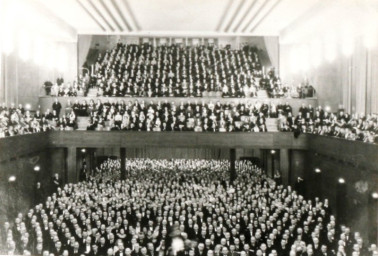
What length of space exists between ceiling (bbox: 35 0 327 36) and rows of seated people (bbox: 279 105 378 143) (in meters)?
4.94

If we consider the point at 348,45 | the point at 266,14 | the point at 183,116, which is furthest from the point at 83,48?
the point at 348,45

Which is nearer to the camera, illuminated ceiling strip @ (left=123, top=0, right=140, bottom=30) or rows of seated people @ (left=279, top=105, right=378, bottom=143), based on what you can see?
rows of seated people @ (left=279, top=105, right=378, bottom=143)

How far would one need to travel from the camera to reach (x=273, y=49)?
30.5 metres

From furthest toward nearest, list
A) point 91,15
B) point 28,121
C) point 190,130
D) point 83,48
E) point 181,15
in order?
point 83,48 → point 181,15 → point 91,15 → point 190,130 → point 28,121

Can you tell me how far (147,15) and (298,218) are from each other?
14.9 meters

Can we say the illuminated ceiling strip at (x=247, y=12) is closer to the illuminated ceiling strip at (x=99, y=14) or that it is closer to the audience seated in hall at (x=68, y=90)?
the illuminated ceiling strip at (x=99, y=14)

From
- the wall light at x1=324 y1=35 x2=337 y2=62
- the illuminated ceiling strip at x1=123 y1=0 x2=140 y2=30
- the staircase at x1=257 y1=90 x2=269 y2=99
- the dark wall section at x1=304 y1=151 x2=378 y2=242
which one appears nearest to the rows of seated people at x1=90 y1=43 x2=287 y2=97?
the staircase at x1=257 y1=90 x2=269 y2=99

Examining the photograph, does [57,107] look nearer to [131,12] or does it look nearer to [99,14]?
[99,14]

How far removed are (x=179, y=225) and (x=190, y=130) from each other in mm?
9123

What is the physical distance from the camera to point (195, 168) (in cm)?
2517

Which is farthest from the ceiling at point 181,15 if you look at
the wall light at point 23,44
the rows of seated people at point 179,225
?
the rows of seated people at point 179,225

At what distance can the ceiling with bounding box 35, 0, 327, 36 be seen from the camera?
22109 mm

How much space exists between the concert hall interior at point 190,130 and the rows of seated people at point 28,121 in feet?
0.30

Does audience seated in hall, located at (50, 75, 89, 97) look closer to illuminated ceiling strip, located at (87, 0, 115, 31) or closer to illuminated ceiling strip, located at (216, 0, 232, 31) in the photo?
illuminated ceiling strip, located at (87, 0, 115, 31)
